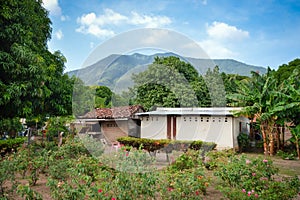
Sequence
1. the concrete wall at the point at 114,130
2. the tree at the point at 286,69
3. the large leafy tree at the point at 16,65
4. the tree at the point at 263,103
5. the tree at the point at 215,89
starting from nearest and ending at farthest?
the large leafy tree at the point at 16,65
the tree at the point at 263,103
the concrete wall at the point at 114,130
the tree at the point at 215,89
the tree at the point at 286,69

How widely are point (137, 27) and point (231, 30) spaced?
5724 mm

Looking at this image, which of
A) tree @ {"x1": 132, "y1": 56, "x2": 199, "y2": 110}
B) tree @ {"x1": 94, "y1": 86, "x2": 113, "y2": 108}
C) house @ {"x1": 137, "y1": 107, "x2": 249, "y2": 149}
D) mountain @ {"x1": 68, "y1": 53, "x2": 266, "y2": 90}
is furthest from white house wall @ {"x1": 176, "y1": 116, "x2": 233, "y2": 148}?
tree @ {"x1": 94, "y1": 86, "x2": 113, "y2": 108}

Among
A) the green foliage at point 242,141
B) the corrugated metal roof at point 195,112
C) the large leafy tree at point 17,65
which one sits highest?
the large leafy tree at point 17,65

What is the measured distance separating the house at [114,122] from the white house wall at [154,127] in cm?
67

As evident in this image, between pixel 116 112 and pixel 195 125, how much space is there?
5410mm

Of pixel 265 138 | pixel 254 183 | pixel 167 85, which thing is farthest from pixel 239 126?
pixel 254 183

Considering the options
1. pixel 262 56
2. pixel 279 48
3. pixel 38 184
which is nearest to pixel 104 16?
pixel 38 184

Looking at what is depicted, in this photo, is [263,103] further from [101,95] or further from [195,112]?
[101,95]

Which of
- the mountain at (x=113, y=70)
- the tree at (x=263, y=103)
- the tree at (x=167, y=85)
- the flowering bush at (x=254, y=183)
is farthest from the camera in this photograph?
the tree at (x=167, y=85)

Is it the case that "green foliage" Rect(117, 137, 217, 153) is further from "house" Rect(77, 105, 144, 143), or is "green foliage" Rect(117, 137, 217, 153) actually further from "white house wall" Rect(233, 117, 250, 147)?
"house" Rect(77, 105, 144, 143)

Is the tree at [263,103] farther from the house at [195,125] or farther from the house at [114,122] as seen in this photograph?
the house at [114,122]

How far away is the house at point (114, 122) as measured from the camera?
50.8 feet

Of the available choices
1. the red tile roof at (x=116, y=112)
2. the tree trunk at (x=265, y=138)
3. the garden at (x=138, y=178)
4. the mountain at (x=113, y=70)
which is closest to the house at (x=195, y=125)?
the red tile roof at (x=116, y=112)

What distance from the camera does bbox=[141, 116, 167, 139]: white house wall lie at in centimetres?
1430
